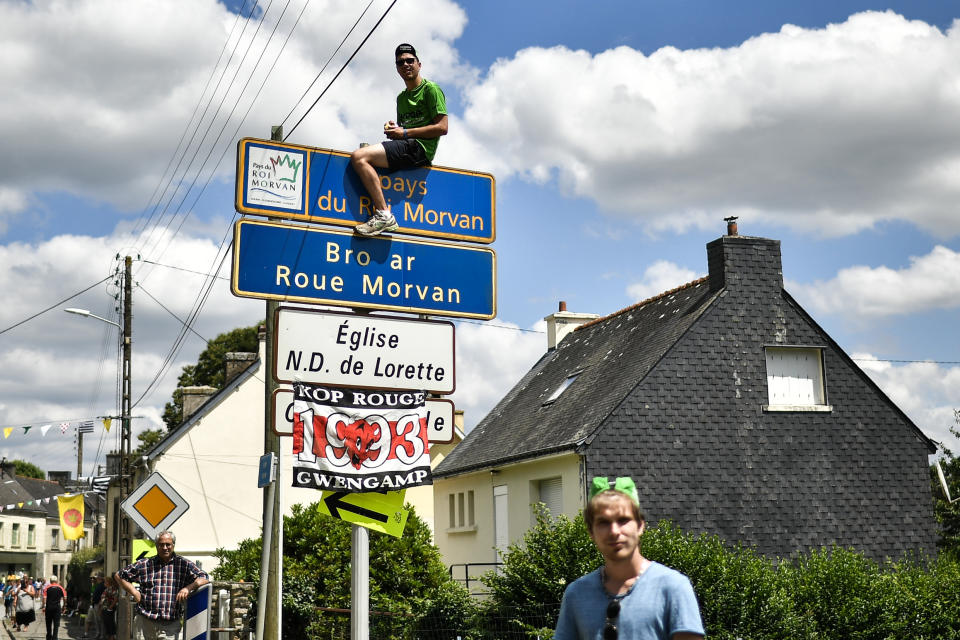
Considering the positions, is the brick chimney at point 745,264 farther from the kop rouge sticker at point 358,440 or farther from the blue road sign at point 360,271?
the kop rouge sticker at point 358,440

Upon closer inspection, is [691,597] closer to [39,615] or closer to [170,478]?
[170,478]

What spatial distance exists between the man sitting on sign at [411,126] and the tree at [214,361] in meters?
40.5

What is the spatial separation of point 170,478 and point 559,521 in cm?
1757

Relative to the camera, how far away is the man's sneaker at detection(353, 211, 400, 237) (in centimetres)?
798

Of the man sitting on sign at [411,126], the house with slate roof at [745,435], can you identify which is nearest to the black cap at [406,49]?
the man sitting on sign at [411,126]

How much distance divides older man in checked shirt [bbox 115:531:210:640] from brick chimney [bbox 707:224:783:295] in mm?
14125

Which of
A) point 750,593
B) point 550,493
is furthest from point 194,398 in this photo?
point 750,593

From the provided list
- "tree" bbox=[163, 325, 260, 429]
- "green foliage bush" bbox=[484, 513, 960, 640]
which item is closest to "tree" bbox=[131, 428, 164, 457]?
"tree" bbox=[163, 325, 260, 429]

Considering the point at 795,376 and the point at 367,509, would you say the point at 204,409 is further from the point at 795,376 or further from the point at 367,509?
the point at 367,509

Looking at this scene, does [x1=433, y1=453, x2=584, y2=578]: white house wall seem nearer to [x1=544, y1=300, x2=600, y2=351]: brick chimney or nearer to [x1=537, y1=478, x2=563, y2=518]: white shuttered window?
[x1=537, y1=478, x2=563, y2=518]: white shuttered window

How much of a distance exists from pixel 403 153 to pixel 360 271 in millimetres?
1035

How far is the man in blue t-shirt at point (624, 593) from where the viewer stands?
137 inches

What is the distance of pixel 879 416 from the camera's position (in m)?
21.6

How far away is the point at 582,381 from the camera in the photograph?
24.0 meters
